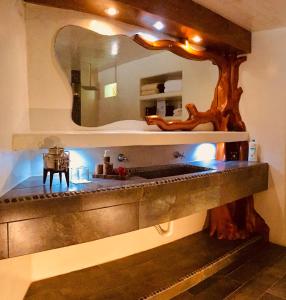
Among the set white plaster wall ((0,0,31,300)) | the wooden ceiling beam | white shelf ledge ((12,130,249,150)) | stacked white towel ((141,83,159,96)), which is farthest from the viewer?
stacked white towel ((141,83,159,96))

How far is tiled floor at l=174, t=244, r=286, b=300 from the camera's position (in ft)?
6.58

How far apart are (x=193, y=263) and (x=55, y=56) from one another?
1882 mm

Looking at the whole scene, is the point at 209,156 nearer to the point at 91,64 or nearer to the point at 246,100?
the point at 246,100

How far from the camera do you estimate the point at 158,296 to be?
1.85m

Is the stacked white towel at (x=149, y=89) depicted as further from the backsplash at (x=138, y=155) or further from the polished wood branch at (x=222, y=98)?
the backsplash at (x=138, y=155)

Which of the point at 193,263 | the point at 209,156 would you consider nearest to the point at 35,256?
the point at 193,263

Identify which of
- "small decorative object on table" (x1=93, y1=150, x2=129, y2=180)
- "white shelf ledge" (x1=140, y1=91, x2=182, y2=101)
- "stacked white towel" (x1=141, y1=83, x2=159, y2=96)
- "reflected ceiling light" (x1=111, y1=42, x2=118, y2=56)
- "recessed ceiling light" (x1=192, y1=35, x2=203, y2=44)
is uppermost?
"recessed ceiling light" (x1=192, y1=35, x2=203, y2=44)

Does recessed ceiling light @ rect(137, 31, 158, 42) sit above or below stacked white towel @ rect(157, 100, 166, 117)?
above

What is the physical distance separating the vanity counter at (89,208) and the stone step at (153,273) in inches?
21.9

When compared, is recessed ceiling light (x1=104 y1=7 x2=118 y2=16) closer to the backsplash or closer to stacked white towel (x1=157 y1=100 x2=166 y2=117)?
stacked white towel (x1=157 y1=100 x2=166 y2=117)

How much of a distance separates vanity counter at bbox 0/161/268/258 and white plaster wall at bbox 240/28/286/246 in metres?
0.98

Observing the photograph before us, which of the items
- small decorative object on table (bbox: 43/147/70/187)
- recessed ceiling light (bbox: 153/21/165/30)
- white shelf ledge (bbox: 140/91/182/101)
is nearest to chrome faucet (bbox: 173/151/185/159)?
white shelf ledge (bbox: 140/91/182/101)

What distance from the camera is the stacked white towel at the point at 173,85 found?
2.55 metres

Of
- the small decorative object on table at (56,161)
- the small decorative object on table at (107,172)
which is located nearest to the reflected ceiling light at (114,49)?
the small decorative object on table at (107,172)
